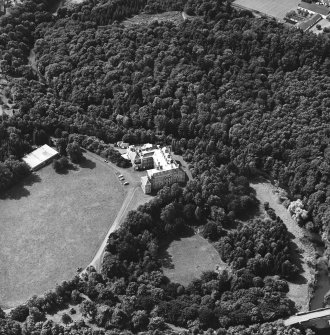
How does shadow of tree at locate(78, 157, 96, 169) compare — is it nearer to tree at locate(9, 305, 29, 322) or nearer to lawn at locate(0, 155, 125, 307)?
lawn at locate(0, 155, 125, 307)

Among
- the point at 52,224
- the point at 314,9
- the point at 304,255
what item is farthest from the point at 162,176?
the point at 314,9

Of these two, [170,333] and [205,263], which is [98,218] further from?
[170,333]

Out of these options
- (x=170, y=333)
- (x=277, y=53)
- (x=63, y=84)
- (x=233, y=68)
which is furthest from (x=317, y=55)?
(x=170, y=333)

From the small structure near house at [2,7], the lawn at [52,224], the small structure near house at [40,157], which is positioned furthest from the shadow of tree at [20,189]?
the small structure near house at [2,7]

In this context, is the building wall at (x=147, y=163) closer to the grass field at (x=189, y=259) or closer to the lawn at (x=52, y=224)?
the lawn at (x=52, y=224)

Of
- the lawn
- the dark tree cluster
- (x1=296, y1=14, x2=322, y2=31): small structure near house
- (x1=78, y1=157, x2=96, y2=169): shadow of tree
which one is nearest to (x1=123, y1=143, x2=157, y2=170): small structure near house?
the lawn
